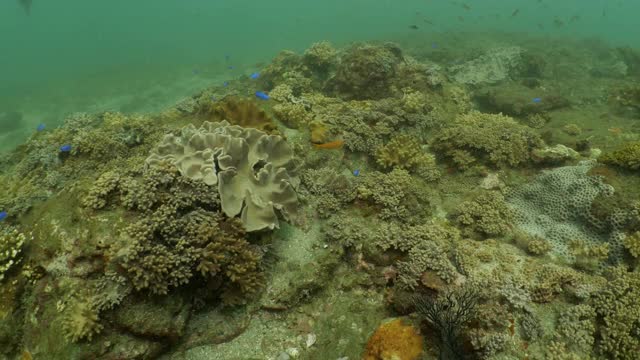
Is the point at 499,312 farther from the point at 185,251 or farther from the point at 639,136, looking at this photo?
the point at 639,136

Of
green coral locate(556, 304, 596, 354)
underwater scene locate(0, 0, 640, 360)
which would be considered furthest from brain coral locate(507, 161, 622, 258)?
green coral locate(556, 304, 596, 354)

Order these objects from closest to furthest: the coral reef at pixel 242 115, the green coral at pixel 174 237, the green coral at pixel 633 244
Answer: the green coral at pixel 174 237
the green coral at pixel 633 244
the coral reef at pixel 242 115

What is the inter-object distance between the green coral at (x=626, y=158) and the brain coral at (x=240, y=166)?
634 centimetres

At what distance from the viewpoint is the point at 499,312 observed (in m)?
4.79

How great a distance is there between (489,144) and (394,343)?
534 cm

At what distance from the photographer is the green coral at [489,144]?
7855 mm

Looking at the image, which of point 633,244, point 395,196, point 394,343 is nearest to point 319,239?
point 395,196

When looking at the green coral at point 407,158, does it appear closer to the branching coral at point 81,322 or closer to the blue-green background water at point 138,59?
the branching coral at point 81,322

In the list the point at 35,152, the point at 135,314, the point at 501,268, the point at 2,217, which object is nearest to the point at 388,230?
the point at 501,268

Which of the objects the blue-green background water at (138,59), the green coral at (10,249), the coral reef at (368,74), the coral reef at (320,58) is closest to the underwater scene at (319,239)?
the green coral at (10,249)

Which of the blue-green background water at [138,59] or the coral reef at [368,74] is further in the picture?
the blue-green background water at [138,59]

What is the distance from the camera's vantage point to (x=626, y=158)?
6812 mm

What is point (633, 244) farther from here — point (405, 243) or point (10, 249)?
point (10, 249)

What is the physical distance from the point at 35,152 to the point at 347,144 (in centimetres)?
693
